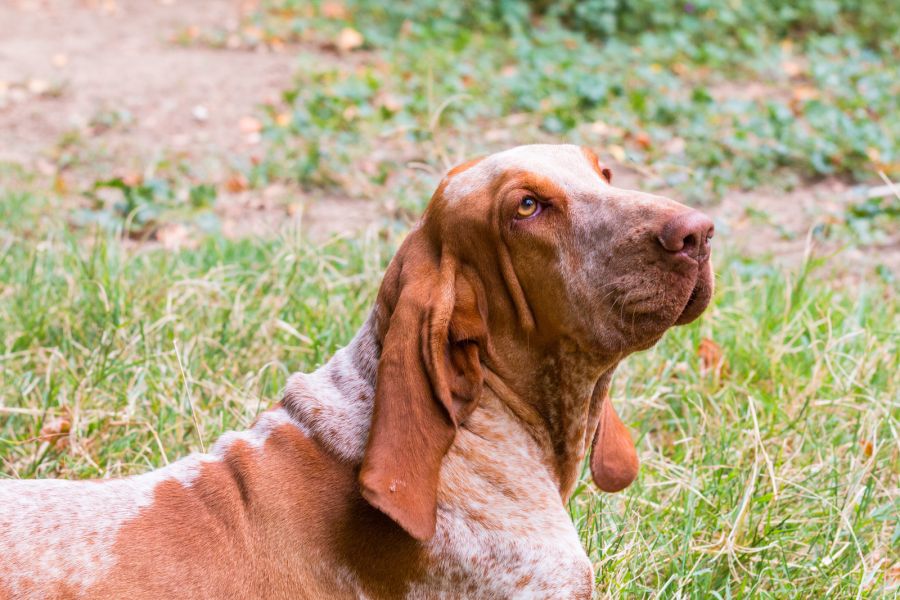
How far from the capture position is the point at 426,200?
6.61 m

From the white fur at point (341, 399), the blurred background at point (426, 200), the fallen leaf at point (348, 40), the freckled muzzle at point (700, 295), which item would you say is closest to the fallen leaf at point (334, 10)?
the blurred background at point (426, 200)

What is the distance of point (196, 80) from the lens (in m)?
9.72

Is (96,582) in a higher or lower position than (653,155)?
higher

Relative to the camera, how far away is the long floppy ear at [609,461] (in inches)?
141

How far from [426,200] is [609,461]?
10.8 ft

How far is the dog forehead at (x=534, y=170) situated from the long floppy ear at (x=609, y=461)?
817mm

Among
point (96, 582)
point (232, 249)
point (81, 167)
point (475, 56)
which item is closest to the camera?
point (96, 582)

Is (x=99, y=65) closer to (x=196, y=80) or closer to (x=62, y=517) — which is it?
(x=196, y=80)

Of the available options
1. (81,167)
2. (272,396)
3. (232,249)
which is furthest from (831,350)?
(81,167)

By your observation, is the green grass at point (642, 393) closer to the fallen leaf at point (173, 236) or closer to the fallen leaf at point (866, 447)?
the fallen leaf at point (866, 447)

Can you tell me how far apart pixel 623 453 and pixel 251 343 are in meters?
1.94

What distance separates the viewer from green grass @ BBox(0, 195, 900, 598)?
364 centimetres

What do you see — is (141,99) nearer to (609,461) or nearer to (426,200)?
(426,200)

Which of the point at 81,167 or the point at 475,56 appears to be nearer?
the point at 81,167
